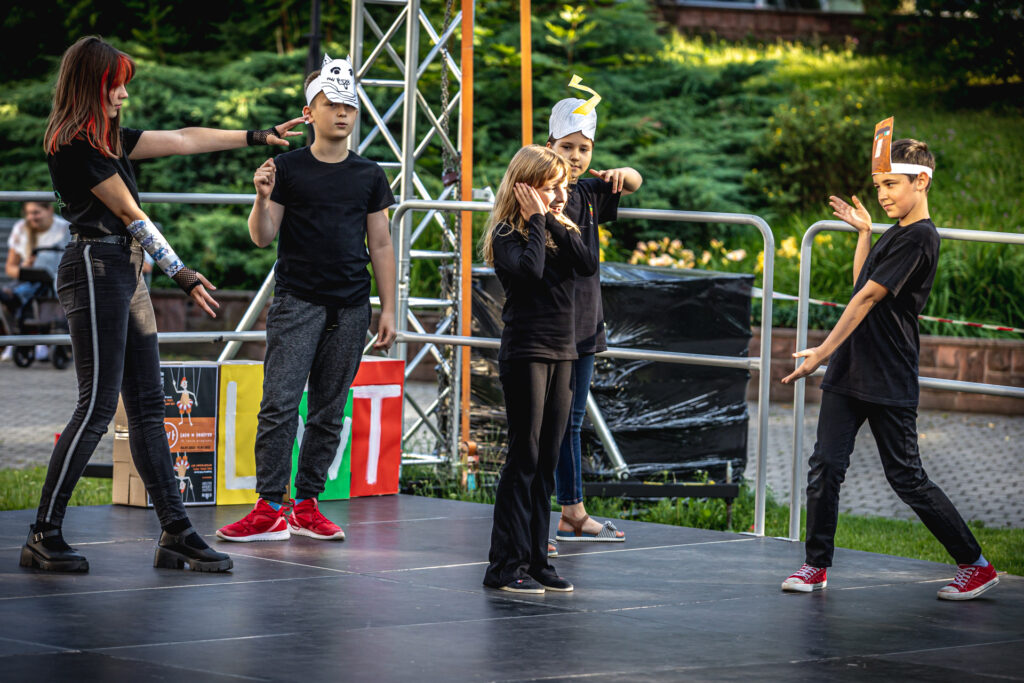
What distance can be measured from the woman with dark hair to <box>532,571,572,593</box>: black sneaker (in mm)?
1244

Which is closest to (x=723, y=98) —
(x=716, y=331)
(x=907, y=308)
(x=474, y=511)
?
(x=716, y=331)

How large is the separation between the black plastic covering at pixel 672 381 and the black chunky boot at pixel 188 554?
3.42 meters

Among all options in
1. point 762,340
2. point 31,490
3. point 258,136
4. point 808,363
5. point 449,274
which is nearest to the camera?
point 808,363

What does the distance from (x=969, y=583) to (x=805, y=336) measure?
1.33 m

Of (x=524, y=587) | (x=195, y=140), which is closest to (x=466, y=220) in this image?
(x=195, y=140)

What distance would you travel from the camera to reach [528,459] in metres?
5.24

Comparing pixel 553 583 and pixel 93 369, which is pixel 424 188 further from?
pixel 553 583

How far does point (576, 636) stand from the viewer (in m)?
4.68

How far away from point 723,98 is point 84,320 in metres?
16.4

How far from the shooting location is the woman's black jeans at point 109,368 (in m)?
5.22

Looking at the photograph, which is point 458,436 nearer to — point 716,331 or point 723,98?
point 716,331

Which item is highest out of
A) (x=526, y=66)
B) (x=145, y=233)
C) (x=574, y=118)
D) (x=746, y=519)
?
(x=526, y=66)

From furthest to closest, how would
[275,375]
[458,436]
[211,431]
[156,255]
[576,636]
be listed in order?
1. [458,436]
2. [211,431]
3. [275,375]
4. [156,255]
5. [576,636]

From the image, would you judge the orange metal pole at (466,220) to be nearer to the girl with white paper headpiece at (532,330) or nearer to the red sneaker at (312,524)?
the red sneaker at (312,524)
